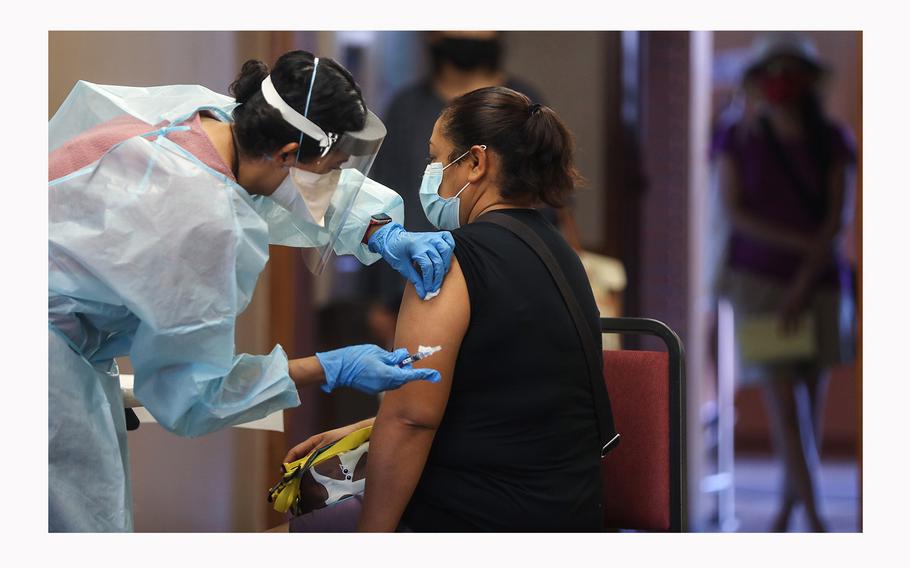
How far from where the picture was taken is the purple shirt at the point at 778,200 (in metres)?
3.40

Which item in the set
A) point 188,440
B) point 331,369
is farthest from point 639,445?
point 188,440

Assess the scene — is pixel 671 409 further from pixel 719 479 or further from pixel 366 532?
pixel 719 479

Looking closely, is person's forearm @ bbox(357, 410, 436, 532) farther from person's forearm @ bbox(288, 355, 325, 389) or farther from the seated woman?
person's forearm @ bbox(288, 355, 325, 389)

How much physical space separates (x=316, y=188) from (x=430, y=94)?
199 cm

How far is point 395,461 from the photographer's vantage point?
1.46 meters

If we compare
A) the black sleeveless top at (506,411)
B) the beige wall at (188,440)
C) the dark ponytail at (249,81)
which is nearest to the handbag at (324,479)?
the black sleeveless top at (506,411)

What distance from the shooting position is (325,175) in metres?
1.49

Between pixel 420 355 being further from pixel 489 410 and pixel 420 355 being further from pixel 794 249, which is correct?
pixel 794 249

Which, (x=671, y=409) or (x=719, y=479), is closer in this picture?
(x=671, y=409)

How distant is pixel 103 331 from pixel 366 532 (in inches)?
20.9

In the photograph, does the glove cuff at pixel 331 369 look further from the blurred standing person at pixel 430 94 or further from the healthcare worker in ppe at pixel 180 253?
the blurred standing person at pixel 430 94

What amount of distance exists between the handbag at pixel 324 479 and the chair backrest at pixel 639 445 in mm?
488

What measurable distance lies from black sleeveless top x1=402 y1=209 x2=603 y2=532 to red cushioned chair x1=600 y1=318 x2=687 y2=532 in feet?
0.85

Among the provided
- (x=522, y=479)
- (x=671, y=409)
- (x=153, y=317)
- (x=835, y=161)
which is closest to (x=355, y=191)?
(x=153, y=317)
